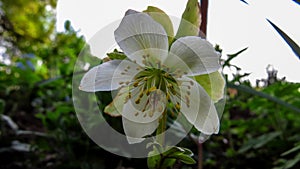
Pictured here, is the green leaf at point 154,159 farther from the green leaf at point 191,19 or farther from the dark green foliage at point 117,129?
the green leaf at point 191,19

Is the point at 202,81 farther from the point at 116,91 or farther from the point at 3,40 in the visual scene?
the point at 3,40

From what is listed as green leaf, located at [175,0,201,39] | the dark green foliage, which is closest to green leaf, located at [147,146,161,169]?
the dark green foliage

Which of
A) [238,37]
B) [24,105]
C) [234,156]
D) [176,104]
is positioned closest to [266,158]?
[234,156]

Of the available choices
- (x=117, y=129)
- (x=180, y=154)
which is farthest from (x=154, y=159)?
(x=117, y=129)

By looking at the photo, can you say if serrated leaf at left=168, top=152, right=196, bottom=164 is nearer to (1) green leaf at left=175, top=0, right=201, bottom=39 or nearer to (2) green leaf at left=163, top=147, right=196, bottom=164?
Result: (2) green leaf at left=163, top=147, right=196, bottom=164

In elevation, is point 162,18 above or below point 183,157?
above

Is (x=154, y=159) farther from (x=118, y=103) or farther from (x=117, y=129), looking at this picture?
(x=117, y=129)
